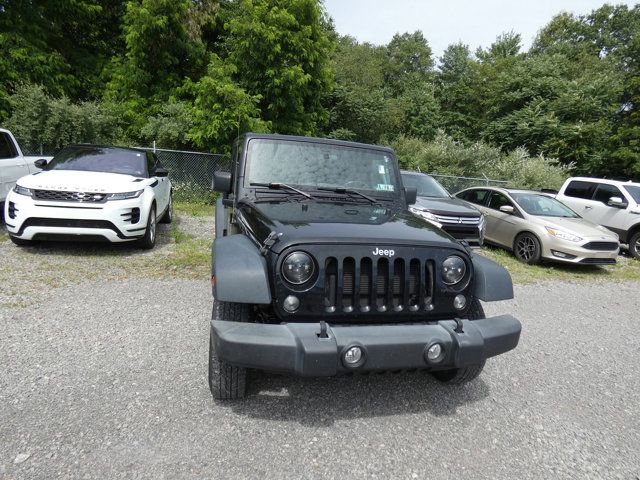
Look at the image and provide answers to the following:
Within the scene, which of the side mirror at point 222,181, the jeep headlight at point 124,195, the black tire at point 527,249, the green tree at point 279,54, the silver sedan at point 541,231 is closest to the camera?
the side mirror at point 222,181

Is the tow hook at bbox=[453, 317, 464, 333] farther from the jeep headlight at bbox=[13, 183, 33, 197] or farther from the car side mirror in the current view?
the car side mirror

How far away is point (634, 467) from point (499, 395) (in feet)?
2.92

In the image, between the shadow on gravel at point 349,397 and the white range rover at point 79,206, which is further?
the white range rover at point 79,206

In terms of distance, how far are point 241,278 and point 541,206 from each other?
336 inches

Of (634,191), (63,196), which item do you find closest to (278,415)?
(63,196)

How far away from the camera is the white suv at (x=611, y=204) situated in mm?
10086

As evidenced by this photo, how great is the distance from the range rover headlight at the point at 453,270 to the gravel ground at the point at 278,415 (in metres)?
0.96

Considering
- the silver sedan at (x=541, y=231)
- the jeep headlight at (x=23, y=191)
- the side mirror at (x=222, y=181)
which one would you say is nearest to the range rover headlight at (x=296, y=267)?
the side mirror at (x=222, y=181)

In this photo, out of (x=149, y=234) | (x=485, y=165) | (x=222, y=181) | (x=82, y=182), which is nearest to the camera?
(x=222, y=181)

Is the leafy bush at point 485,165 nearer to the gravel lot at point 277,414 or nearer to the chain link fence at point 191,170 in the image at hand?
the chain link fence at point 191,170

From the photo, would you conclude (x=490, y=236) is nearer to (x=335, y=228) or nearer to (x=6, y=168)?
(x=335, y=228)

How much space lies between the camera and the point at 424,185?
9625mm

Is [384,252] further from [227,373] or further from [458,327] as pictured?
[227,373]

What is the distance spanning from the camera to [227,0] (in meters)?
17.3
